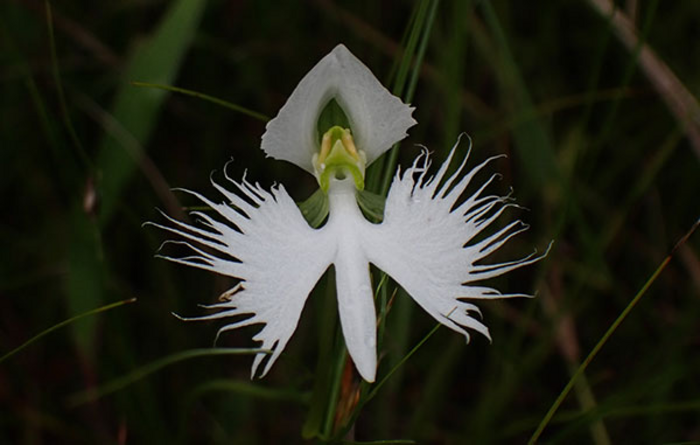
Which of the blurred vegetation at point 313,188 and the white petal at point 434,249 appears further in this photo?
the blurred vegetation at point 313,188

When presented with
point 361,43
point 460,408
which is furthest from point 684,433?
point 361,43

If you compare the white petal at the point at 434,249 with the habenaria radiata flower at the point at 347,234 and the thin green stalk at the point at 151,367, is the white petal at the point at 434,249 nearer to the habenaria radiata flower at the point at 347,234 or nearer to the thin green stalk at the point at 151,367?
the habenaria radiata flower at the point at 347,234

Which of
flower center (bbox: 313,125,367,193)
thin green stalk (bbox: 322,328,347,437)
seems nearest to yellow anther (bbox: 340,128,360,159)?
flower center (bbox: 313,125,367,193)

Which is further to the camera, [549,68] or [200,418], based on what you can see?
[549,68]

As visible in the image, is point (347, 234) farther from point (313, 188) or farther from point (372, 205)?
point (313, 188)

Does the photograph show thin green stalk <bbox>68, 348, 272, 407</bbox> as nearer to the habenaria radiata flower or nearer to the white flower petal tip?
the habenaria radiata flower

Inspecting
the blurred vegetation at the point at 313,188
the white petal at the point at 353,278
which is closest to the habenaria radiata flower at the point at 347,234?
the white petal at the point at 353,278

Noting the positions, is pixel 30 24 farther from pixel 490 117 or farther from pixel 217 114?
pixel 490 117
